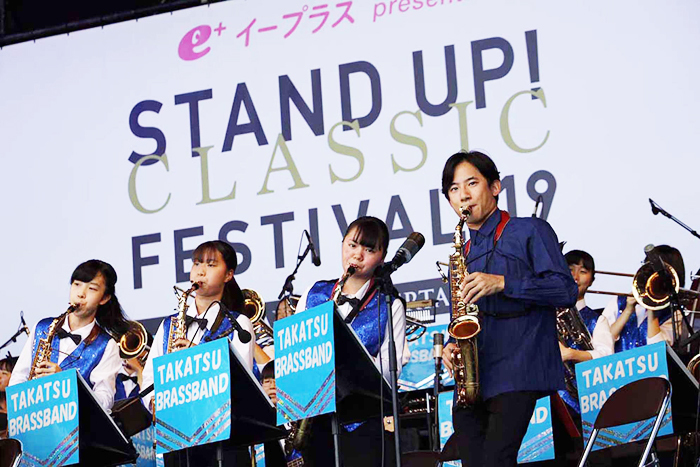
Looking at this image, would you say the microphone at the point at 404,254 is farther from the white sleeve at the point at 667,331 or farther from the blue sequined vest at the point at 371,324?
the white sleeve at the point at 667,331

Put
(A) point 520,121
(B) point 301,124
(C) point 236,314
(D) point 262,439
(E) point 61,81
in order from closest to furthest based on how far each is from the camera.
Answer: (D) point 262,439, (C) point 236,314, (A) point 520,121, (B) point 301,124, (E) point 61,81

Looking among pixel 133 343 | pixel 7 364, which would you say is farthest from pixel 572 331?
pixel 7 364

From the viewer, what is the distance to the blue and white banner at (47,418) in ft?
19.1

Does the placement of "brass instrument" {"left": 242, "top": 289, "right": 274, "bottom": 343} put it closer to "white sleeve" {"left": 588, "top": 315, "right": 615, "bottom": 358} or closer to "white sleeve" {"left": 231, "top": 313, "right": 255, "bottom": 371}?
"white sleeve" {"left": 231, "top": 313, "right": 255, "bottom": 371}

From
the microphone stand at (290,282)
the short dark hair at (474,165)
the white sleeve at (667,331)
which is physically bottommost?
the white sleeve at (667,331)

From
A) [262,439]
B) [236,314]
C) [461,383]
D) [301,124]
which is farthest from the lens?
[301,124]

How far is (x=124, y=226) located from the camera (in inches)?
365

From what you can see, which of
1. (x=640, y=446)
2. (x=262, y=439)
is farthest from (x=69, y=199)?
(x=640, y=446)

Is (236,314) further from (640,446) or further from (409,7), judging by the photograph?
(409,7)

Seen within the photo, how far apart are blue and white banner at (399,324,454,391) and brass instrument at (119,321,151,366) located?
1626mm

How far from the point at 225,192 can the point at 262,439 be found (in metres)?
3.71

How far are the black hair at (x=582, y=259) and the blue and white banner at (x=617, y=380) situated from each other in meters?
1.83

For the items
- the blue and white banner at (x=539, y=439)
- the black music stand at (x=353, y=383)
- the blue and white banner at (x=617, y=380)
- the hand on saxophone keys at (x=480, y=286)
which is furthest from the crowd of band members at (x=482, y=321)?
the blue and white banner at (x=617, y=380)

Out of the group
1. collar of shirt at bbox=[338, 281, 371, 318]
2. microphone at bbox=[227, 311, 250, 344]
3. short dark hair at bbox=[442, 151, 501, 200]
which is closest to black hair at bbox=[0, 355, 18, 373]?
microphone at bbox=[227, 311, 250, 344]
